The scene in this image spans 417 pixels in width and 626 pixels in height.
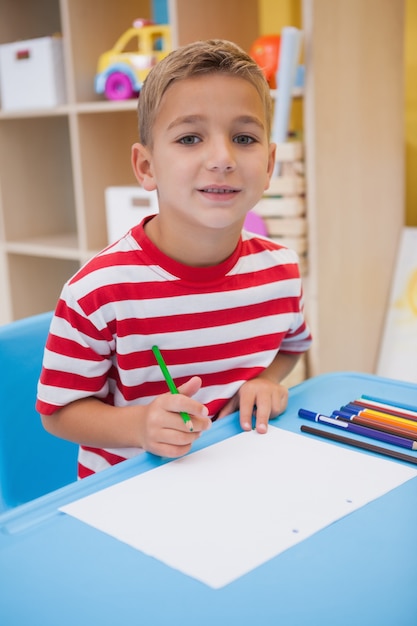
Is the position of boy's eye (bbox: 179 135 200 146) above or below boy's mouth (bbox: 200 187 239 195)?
above

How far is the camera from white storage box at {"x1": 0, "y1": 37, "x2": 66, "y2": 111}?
213cm

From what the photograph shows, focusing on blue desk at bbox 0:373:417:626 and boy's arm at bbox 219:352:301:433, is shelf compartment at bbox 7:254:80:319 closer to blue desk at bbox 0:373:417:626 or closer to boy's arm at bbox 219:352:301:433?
boy's arm at bbox 219:352:301:433

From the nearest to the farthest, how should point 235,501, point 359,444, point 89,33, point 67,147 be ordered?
point 235,501 → point 359,444 → point 89,33 → point 67,147

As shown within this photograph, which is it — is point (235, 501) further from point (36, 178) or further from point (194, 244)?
point (36, 178)

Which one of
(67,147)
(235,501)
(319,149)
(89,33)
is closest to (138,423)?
(235,501)

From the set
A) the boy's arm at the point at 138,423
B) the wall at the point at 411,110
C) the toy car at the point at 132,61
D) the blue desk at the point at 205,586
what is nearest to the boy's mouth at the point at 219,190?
the boy's arm at the point at 138,423

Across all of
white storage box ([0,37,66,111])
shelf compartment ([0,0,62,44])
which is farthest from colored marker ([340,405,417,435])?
shelf compartment ([0,0,62,44])

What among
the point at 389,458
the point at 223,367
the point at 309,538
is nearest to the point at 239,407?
the point at 223,367

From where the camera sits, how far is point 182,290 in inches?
35.9

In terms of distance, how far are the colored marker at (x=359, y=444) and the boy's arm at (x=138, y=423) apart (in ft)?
0.39

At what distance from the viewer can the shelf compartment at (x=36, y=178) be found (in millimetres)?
2418

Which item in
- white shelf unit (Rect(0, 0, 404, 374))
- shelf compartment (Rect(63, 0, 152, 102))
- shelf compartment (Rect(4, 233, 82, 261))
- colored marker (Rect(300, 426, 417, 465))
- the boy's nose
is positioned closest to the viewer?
colored marker (Rect(300, 426, 417, 465))

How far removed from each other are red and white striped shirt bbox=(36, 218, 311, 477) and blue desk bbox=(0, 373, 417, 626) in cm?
25

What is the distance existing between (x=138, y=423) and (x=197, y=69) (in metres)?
0.41
